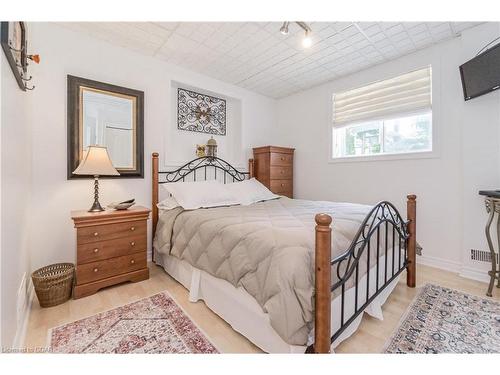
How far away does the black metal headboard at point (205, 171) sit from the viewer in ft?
10.3

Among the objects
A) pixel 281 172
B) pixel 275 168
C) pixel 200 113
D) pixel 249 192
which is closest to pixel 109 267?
pixel 249 192

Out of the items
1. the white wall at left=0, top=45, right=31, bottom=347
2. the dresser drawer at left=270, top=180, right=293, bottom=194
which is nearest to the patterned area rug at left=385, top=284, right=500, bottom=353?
the white wall at left=0, top=45, right=31, bottom=347

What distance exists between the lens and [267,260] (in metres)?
1.28

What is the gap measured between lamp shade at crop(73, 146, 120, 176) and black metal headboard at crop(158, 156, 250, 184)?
2.71ft

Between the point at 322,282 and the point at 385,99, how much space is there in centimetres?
292

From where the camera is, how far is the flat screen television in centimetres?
204

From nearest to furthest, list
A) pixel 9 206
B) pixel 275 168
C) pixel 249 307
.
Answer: pixel 9 206, pixel 249 307, pixel 275 168

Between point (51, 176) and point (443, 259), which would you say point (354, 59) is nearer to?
point (443, 259)

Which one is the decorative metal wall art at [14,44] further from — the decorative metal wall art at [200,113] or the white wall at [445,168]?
the white wall at [445,168]

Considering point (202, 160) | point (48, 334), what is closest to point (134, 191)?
point (202, 160)

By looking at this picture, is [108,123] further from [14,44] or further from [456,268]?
[456,268]

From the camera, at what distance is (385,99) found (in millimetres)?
3053

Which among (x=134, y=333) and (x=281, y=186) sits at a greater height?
(x=281, y=186)

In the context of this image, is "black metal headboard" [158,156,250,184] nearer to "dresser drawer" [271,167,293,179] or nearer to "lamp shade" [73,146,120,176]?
"dresser drawer" [271,167,293,179]
